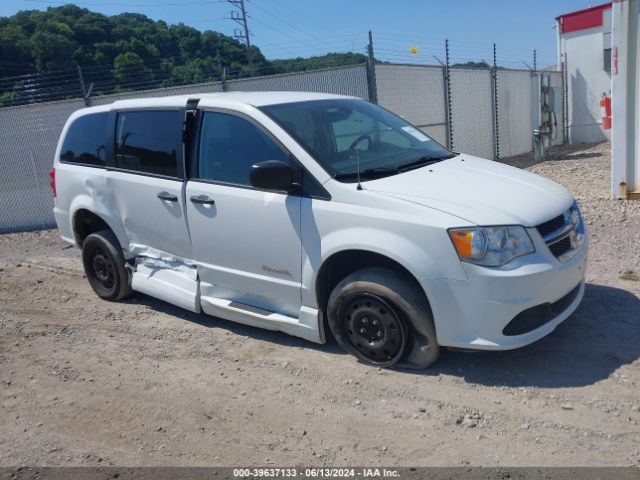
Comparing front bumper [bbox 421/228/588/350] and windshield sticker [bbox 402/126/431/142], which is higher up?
windshield sticker [bbox 402/126/431/142]

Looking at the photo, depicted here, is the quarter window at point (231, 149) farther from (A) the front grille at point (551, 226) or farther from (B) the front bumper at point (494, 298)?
(A) the front grille at point (551, 226)

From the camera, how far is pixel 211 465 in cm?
343

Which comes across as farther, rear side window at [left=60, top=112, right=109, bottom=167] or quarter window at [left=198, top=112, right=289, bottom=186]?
rear side window at [left=60, top=112, right=109, bottom=167]

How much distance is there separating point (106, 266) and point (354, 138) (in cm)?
289

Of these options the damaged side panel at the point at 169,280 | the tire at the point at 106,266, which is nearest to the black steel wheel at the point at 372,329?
the damaged side panel at the point at 169,280

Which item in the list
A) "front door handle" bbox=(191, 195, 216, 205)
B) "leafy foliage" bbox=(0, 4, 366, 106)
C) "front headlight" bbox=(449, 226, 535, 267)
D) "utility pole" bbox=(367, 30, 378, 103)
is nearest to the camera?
"front headlight" bbox=(449, 226, 535, 267)

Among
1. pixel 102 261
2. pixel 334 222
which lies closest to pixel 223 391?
pixel 334 222

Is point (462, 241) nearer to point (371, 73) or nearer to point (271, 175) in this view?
point (271, 175)

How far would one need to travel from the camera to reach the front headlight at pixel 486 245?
12.5 feet

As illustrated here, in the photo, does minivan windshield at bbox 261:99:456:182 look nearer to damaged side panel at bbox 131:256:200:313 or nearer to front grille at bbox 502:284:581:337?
front grille at bbox 502:284:581:337

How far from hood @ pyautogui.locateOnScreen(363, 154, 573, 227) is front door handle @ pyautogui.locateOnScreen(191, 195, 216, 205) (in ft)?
4.29

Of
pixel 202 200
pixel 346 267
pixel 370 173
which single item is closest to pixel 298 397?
pixel 346 267

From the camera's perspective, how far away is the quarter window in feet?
15.5

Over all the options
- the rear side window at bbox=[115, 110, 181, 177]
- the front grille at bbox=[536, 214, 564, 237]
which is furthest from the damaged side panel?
the front grille at bbox=[536, 214, 564, 237]
